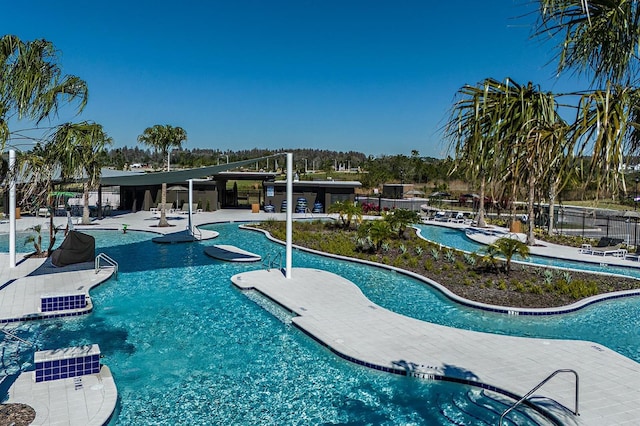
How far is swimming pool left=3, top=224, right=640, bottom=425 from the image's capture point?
6.59m

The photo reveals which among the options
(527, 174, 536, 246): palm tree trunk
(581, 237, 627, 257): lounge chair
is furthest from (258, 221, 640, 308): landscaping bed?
(581, 237, 627, 257): lounge chair

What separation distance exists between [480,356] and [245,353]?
3986 mm

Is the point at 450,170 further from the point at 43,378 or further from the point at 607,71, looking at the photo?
the point at 43,378

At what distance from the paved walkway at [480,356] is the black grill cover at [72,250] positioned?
7296 millimetres

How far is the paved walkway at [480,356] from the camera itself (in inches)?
263

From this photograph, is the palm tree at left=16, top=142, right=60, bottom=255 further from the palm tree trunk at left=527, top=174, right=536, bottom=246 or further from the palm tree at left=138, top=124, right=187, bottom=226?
the palm tree at left=138, top=124, right=187, bottom=226

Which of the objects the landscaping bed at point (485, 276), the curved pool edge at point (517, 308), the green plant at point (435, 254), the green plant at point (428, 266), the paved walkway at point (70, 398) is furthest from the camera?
the green plant at point (435, 254)

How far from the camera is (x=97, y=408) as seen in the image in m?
6.23

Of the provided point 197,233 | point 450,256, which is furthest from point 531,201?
point 197,233

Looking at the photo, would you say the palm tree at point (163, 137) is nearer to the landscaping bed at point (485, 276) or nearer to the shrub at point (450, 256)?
the landscaping bed at point (485, 276)

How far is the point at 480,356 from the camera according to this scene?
820 centimetres

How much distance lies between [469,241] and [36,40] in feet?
67.5

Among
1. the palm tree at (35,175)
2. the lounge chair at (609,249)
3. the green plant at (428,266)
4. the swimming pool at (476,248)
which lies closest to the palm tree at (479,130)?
the palm tree at (35,175)

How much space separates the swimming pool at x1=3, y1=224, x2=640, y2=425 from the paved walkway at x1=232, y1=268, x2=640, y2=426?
0.36 metres
